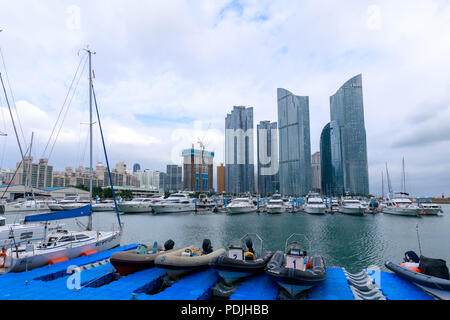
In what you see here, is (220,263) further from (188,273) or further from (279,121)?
(279,121)

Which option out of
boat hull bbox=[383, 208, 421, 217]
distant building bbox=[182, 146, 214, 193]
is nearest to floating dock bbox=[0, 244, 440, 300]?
boat hull bbox=[383, 208, 421, 217]

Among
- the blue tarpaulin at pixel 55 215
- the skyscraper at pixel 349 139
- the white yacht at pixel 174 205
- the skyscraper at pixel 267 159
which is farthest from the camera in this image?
the skyscraper at pixel 267 159

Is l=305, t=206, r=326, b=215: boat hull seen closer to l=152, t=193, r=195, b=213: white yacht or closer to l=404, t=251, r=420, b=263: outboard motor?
l=152, t=193, r=195, b=213: white yacht

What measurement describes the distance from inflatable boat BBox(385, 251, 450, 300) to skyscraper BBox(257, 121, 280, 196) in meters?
174

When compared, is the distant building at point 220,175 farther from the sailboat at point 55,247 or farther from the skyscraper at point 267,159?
the sailboat at point 55,247

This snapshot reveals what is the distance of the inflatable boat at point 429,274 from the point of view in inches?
305

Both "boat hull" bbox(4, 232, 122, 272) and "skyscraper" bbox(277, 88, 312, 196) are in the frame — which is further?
"skyscraper" bbox(277, 88, 312, 196)

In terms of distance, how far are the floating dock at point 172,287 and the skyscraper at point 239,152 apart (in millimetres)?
158984

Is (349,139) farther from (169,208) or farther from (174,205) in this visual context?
(169,208)

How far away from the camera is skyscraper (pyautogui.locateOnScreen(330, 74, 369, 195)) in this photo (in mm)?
160125

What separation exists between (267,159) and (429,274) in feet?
600

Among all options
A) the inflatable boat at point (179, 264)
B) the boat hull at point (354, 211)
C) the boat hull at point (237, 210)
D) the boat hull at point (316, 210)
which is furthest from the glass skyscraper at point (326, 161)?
the inflatable boat at point (179, 264)

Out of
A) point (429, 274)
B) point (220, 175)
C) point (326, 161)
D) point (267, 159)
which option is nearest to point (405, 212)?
point (429, 274)
